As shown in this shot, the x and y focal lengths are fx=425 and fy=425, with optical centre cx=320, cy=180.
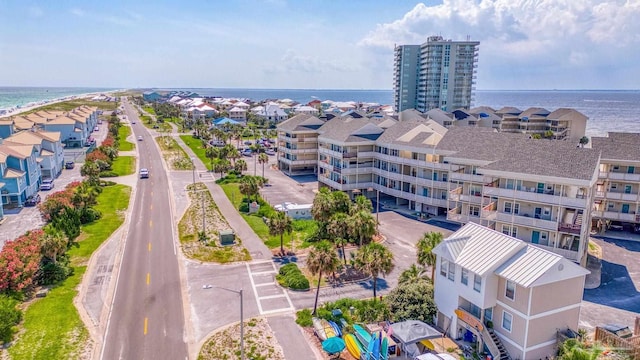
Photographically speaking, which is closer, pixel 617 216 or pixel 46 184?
pixel 617 216

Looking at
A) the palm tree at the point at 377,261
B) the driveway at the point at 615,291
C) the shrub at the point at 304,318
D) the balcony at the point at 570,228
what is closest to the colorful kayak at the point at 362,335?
the shrub at the point at 304,318

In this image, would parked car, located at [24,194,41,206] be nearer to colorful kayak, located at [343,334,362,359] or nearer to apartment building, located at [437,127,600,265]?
colorful kayak, located at [343,334,362,359]

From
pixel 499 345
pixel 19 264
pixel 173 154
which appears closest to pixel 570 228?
pixel 499 345

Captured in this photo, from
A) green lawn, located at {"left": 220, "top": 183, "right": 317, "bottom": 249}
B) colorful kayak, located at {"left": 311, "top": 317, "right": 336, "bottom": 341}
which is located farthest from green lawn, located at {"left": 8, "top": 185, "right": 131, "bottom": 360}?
green lawn, located at {"left": 220, "top": 183, "right": 317, "bottom": 249}

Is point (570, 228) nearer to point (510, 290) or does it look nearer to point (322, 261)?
point (510, 290)

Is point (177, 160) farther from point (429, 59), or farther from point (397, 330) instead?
point (429, 59)

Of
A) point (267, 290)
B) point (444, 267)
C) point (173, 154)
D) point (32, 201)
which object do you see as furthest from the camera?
point (173, 154)
